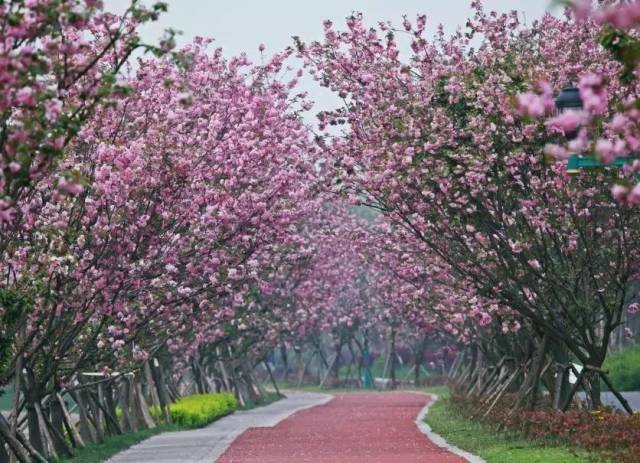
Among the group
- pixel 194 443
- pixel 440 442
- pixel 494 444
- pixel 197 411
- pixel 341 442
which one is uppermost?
pixel 197 411

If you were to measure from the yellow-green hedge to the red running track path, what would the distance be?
2035 millimetres

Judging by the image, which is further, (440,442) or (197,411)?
(197,411)

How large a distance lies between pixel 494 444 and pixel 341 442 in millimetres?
4237

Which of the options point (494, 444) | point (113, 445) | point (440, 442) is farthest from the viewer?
point (113, 445)

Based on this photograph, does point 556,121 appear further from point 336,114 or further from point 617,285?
point 336,114

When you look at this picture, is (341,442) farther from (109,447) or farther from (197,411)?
(197,411)

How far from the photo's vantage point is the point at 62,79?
12695mm

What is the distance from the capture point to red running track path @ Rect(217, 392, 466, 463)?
2434 centimetres

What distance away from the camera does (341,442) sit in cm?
2938

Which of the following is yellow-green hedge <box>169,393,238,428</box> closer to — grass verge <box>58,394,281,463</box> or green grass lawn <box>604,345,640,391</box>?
grass verge <box>58,394,281,463</box>

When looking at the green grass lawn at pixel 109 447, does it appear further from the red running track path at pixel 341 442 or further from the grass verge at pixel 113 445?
the red running track path at pixel 341 442

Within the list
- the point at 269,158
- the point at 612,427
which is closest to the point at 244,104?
the point at 269,158

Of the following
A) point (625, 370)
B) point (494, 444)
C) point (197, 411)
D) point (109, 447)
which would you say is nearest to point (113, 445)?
point (109, 447)

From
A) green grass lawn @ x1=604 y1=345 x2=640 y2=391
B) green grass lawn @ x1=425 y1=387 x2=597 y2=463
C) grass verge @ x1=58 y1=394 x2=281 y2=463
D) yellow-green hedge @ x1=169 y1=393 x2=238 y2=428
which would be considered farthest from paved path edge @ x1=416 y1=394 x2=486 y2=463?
green grass lawn @ x1=604 y1=345 x2=640 y2=391
